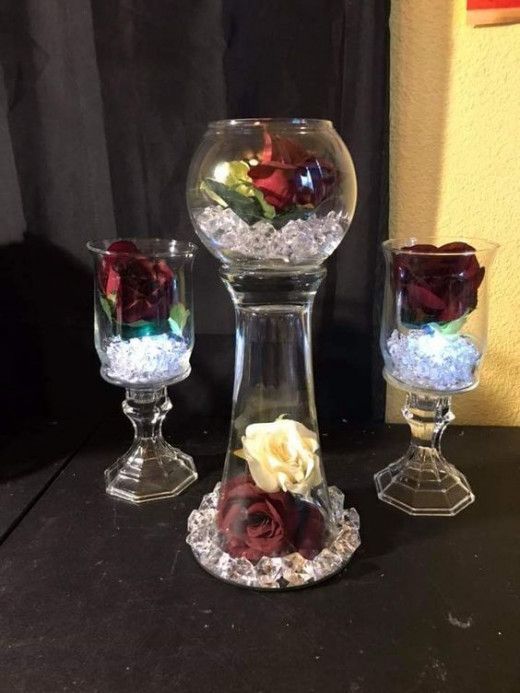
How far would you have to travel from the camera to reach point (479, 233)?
912 mm

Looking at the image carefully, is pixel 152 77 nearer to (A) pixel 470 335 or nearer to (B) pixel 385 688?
(A) pixel 470 335

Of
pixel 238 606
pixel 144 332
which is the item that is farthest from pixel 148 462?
pixel 238 606

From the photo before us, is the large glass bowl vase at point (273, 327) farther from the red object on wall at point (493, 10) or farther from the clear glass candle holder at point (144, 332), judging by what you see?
the red object on wall at point (493, 10)

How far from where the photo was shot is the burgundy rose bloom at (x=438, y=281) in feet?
2.35

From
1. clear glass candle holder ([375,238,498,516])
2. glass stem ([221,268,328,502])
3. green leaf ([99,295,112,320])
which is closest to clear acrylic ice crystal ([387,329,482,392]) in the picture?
clear glass candle holder ([375,238,498,516])

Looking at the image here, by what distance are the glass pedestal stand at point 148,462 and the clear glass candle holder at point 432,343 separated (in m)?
0.26

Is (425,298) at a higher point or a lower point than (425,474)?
higher

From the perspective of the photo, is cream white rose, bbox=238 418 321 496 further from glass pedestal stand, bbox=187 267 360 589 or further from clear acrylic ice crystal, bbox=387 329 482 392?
clear acrylic ice crystal, bbox=387 329 482 392

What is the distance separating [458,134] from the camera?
0.87 meters

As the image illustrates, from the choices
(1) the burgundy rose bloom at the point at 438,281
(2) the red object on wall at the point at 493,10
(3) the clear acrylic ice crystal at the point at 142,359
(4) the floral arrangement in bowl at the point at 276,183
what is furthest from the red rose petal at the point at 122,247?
(2) the red object on wall at the point at 493,10

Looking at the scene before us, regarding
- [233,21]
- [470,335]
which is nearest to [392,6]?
[233,21]

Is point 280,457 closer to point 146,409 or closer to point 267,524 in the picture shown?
point 267,524

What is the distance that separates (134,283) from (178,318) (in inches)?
2.9

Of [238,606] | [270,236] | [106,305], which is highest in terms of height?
[270,236]
